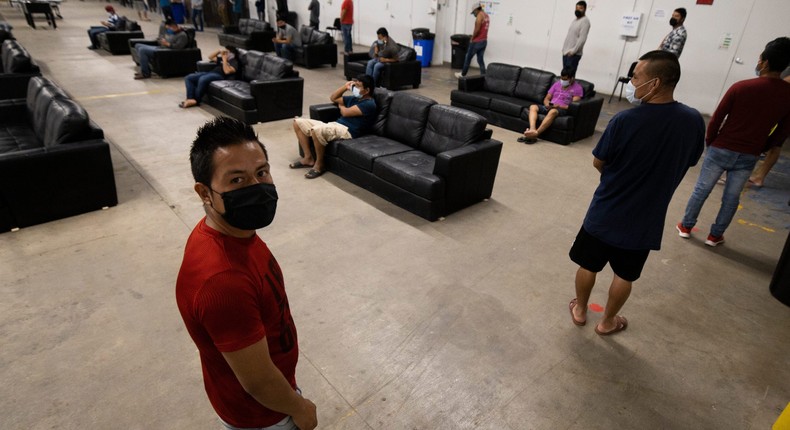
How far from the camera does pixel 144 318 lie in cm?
287

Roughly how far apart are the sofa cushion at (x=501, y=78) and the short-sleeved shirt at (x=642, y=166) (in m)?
Result: 5.47

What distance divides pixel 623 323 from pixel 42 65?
12.2 meters

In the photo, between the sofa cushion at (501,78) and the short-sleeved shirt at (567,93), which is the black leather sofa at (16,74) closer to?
the sofa cushion at (501,78)

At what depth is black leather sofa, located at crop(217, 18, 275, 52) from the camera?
40.4 feet

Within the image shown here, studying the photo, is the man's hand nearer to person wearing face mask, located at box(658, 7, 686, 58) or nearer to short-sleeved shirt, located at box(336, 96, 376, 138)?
short-sleeved shirt, located at box(336, 96, 376, 138)

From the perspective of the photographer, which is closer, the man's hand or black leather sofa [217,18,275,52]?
the man's hand

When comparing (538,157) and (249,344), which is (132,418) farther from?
(538,157)

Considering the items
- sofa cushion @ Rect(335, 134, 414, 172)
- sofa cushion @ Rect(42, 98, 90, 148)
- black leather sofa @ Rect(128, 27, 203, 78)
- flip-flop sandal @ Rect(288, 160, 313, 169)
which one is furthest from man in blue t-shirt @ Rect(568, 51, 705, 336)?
black leather sofa @ Rect(128, 27, 203, 78)

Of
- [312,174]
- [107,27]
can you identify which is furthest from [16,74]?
[107,27]

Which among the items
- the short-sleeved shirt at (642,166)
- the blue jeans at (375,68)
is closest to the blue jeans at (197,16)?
the blue jeans at (375,68)

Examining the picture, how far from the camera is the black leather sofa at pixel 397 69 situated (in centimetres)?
905

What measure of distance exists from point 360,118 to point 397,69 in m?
→ 4.30

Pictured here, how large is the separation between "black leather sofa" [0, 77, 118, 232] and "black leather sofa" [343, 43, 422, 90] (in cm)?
589

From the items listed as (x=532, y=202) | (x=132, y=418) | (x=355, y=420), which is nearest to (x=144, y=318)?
(x=132, y=418)
